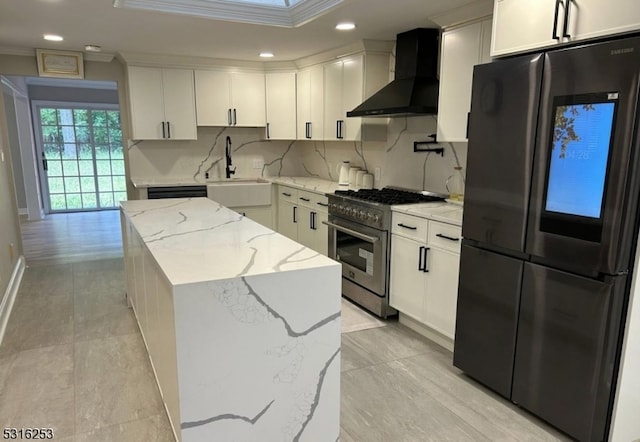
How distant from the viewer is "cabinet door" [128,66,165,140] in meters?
4.79

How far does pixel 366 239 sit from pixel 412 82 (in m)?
1.32

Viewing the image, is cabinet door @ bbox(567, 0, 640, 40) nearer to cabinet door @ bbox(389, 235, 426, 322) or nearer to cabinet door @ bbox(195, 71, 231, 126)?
cabinet door @ bbox(389, 235, 426, 322)

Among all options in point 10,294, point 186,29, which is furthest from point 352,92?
point 10,294

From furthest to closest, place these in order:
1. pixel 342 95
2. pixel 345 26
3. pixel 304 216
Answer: pixel 304 216 → pixel 342 95 → pixel 345 26

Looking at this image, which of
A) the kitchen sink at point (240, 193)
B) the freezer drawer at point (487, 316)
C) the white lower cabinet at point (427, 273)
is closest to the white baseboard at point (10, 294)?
the kitchen sink at point (240, 193)

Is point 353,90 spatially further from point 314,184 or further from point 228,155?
point 228,155

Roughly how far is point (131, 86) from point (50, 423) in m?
3.64

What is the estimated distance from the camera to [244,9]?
325 centimetres

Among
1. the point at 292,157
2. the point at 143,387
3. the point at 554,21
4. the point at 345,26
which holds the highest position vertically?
the point at 345,26

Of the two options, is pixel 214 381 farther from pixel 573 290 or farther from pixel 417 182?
pixel 417 182

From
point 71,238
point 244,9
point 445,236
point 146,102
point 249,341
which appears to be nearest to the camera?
point 249,341

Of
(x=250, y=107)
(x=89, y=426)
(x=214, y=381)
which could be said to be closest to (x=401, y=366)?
(x=214, y=381)

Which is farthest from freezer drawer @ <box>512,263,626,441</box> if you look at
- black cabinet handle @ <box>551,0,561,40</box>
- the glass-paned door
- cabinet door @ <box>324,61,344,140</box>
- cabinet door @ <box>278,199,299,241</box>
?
the glass-paned door

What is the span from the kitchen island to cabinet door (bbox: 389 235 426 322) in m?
1.38
